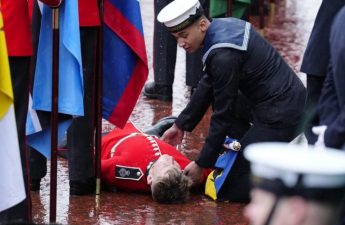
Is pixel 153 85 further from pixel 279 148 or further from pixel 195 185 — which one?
pixel 279 148

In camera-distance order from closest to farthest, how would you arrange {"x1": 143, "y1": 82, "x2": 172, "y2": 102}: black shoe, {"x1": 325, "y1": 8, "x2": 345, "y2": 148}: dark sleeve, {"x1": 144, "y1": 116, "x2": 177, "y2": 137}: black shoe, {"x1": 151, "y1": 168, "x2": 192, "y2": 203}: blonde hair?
{"x1": 325, "y1": 8, "x2": 345, "y2": 148}: dark sleeve < {"x1": 151, "y1": 168, "x2": 192, "y2": 203}: blonde hair < {"x1": 144, "y1": 116, "x2": 177, "y2": 137}: black shoe < {"x1": 143, "y1": 82, "x2": 172, "y2": 102}: black shoe

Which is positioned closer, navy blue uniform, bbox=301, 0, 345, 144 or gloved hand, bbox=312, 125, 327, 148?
gloved hand, bbox=312, 125, 327, 148

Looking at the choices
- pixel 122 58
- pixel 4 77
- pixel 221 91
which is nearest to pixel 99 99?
pixel 122 58

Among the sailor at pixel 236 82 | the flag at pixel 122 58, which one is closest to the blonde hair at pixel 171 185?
the sailor at pixel 236 82


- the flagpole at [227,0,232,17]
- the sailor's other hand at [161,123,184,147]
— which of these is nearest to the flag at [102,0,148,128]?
the sailor's other hand at [161,123,184,147]

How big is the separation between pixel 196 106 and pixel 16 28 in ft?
5.24

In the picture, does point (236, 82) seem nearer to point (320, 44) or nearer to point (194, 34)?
point (194, 34)

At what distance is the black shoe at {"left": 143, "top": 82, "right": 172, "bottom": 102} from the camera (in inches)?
329

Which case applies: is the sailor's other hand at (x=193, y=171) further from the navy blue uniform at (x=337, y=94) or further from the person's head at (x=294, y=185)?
the person's head at (x=294, y=185)

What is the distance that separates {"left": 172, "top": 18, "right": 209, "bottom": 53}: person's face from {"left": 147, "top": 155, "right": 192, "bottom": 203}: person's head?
0.72 meters

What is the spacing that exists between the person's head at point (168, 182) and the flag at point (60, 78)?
0.66 m

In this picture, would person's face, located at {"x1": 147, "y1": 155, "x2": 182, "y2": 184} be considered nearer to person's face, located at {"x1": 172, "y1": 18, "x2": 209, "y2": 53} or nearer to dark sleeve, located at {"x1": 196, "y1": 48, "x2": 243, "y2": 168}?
dark sleeve, located at {"x1": 196, "y1": 48, "x2": 243, "y2": 168}

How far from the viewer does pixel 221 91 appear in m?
5.75

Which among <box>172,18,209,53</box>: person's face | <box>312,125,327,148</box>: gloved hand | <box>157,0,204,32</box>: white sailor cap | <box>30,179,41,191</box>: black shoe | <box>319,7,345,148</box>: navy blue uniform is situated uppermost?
<box>319,7,345,148</box>: navy blue uniform
